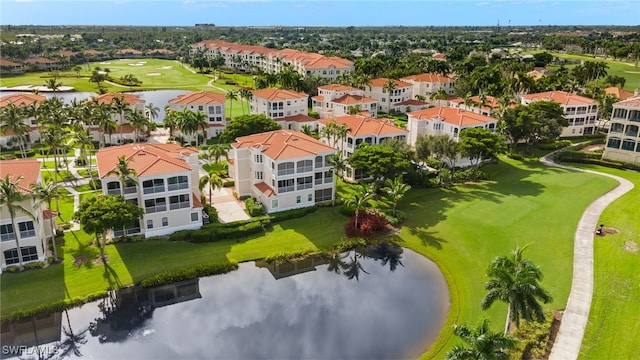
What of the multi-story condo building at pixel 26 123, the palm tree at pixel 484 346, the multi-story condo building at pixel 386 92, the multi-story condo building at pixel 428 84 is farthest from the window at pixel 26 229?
the multi-story condo building at pixel 428 84

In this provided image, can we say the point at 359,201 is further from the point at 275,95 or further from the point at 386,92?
the point at 386,92

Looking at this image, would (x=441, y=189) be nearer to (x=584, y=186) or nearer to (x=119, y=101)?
(x=584, y=186)

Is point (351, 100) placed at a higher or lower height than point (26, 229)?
higher

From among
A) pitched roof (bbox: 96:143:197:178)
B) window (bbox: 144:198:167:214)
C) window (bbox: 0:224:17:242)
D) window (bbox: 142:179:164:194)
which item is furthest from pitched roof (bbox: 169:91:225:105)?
window (bbox: 0:224:17:242)

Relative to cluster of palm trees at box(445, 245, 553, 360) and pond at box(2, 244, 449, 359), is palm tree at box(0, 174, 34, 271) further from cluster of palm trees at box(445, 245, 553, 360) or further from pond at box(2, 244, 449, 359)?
cluster of palm trees at box(445, 245, 553, 360)

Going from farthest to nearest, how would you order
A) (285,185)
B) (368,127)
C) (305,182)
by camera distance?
1. (368,127)
2. (305,182)
3. (285,185)

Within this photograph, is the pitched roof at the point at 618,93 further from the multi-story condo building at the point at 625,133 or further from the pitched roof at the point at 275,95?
the pitched roof at the point at 275,95

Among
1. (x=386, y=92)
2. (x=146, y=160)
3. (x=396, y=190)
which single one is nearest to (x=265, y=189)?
(x=146, y=160)
